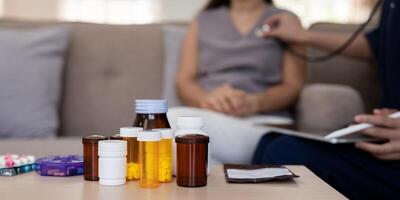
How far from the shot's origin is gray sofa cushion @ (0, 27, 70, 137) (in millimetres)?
1744

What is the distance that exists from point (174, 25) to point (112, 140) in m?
1.21

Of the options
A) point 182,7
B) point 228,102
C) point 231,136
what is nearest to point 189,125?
point 231,136

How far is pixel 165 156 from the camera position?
32.9 inches

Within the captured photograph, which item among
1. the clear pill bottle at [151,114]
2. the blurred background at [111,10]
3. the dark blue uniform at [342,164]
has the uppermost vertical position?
the blurred background at [111,10]

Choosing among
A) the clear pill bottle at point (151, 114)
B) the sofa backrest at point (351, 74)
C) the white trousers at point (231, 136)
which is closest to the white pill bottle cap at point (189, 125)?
the clear pill bottle at point (151, 114)

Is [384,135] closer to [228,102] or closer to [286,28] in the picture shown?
[228,102]

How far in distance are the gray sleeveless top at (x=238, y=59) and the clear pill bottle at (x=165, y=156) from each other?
3.11ft

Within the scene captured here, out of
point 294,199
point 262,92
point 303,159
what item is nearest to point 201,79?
point 262,92

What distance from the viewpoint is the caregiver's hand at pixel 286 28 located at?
5.72ft

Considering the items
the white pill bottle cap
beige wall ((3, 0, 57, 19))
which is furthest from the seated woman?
beige wall ((3, 0, 57, 19))

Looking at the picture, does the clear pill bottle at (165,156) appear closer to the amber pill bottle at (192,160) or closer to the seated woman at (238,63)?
the amber pill bottle at (192,160)

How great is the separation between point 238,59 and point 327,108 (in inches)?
13.2

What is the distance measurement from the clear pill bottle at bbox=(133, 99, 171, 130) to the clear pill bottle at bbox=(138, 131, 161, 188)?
0.21 ft

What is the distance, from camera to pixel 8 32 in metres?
1.83
